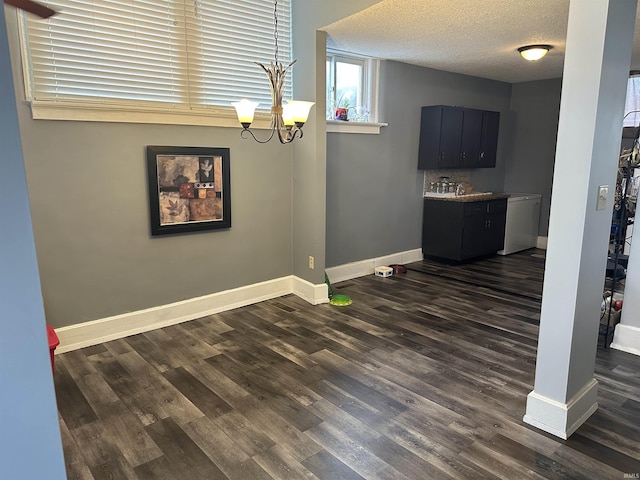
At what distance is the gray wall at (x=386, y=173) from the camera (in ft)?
15.4

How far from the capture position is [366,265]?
16.6ft

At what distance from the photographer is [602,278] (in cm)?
228

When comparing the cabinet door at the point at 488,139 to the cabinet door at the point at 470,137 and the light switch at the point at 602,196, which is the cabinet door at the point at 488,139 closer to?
the cabinet door at the point at 470,137

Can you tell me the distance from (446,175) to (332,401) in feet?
13.5

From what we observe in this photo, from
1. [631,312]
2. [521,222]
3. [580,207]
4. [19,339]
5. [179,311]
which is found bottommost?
[179,311]

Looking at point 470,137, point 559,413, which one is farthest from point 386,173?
point 559,413

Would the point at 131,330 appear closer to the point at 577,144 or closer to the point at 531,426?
the point at 531,426

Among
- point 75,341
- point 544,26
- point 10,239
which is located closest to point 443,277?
point 544,26

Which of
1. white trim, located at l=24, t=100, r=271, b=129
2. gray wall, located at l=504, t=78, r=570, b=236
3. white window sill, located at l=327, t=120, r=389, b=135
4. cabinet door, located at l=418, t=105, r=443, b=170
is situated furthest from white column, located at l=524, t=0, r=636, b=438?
gray wall, located at l=504, t=78, r=570, b=236

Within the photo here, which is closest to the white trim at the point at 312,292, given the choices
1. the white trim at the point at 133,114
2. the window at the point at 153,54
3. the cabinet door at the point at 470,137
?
the white trim at the point at 133,114

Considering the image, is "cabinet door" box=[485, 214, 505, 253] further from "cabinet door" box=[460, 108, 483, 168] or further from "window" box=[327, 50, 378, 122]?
"window" box=[327, 50, 378, 122]

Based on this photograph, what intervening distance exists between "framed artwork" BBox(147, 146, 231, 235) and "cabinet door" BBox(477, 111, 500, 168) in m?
3.72

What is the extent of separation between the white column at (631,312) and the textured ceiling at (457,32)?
1749 mm

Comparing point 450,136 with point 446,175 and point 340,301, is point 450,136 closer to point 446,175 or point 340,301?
point 446,175
